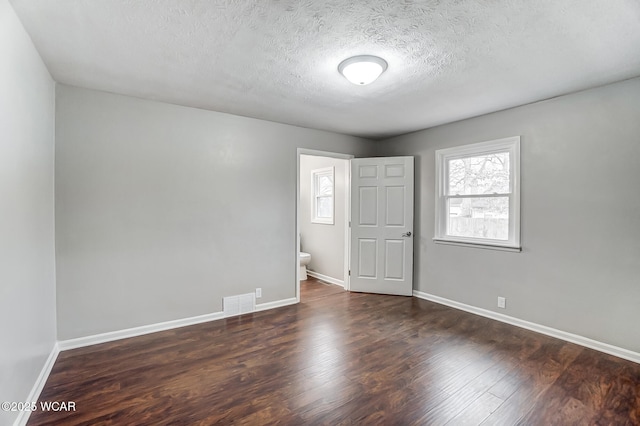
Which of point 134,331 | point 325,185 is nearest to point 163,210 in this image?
point 134,331

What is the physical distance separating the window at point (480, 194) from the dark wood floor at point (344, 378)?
1.09 metres

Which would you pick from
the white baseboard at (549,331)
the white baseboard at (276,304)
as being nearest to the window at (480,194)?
the white baseboard at (549,331)

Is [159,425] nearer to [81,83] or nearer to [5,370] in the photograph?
[5,370]

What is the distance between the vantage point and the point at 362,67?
228cm

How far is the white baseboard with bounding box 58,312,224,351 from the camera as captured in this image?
9.25 ft

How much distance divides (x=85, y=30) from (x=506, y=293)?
14.7 ft

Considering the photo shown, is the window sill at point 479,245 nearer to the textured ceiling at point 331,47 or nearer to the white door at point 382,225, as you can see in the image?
the white door at point 382,225

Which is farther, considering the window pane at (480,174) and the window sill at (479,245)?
the window pane at (480,174)

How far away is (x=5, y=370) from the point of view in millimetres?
1601

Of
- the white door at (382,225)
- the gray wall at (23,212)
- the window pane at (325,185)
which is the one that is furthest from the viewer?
the window pane at (325,185)

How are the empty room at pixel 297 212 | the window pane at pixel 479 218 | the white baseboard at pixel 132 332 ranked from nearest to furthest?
the empty room at pixel 297 212 < the white baseboard at pixel 132 332 < the window pane at pixel 479 218

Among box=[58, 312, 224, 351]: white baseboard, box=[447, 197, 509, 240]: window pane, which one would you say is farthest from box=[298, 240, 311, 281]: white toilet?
box=[447, 197, 509, 240]: window pane

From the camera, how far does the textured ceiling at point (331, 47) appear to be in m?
1.74

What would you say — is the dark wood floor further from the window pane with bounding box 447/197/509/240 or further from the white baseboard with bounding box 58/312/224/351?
the window pane with bounding box 447/197/509/240
